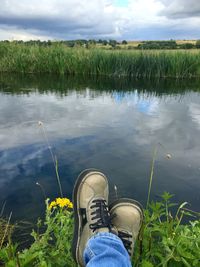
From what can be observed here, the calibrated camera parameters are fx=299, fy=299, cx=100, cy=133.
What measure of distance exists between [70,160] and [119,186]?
2.50ft

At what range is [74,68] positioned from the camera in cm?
1120

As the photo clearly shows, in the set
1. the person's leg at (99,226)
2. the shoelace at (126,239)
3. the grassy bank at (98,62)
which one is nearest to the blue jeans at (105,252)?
the person's leg at (99,226)

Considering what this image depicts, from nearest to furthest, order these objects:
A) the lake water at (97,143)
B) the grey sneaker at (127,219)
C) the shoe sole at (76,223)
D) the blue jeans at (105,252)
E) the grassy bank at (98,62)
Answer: the blue jeans at (105,252), the shoe sole at (76,223), the grey sneaker at (127,219), the lake water at (97,143), the grassy bank at (98,62)

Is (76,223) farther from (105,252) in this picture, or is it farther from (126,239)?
(105,252)

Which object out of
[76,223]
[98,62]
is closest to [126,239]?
[76,223]

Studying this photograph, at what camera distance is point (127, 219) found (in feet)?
5.52

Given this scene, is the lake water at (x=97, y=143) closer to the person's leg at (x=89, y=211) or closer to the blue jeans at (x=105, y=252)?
the person's leg at (x=89, y=211)

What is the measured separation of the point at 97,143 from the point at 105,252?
9.07ft

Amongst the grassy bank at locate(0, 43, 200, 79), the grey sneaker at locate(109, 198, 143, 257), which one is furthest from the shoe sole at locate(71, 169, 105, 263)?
the grassy bank at locate(0, 43, 200, 79)

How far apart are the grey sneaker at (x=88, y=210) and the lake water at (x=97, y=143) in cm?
79

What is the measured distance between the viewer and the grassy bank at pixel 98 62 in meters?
10.9

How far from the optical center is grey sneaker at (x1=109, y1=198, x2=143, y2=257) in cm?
161

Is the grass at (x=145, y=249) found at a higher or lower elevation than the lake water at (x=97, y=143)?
higher

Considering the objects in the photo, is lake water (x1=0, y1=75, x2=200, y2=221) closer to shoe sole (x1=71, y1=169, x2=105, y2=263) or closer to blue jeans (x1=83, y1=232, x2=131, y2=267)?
shoe sole (x1=71, y1=169, x2=105, y2=263)
